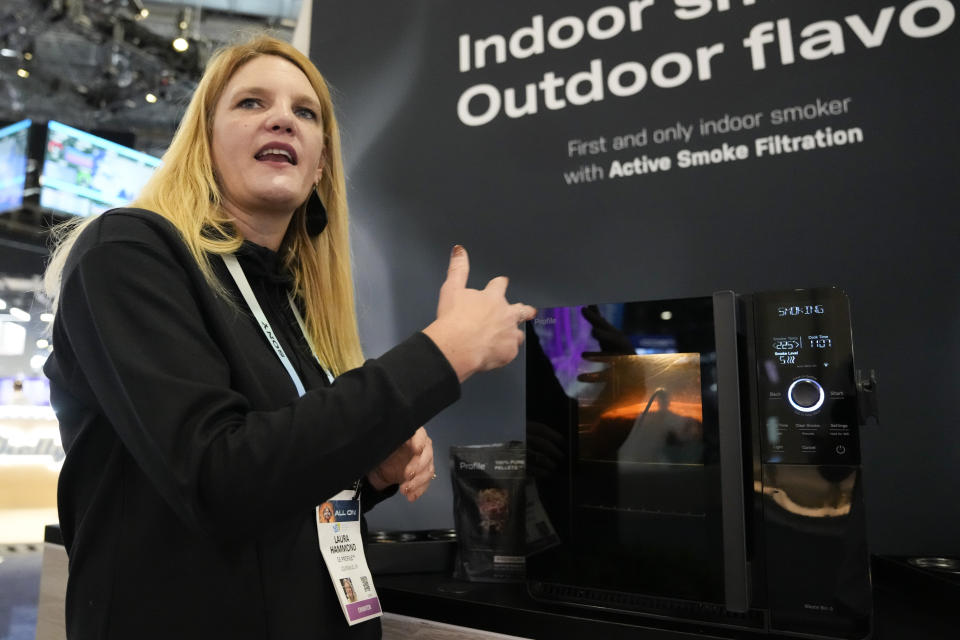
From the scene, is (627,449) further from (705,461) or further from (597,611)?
(597,611)

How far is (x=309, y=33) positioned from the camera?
2283 millimetres

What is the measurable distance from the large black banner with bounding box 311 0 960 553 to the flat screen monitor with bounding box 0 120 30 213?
559cm

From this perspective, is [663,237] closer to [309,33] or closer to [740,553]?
[740,553]

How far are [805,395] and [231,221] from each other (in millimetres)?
830

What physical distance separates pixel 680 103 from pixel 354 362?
105 centimetres

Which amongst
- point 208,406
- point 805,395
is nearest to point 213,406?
point 208,406

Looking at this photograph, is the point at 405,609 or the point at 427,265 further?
the point at 427,265

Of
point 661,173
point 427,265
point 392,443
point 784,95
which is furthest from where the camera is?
point 427,265

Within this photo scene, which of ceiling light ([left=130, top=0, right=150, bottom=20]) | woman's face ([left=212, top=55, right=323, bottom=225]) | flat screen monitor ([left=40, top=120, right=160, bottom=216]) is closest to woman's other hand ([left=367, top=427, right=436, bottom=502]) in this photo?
woman's face ([left=212, top=55, right=323, bottom=225])

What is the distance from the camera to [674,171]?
5.57 ft

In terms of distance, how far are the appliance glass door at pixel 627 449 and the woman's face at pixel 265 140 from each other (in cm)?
46

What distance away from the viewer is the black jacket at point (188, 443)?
2.12 ft

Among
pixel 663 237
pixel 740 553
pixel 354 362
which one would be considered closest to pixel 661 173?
pixel 663 237

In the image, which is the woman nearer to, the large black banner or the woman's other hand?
the woman's other hand
